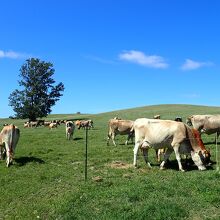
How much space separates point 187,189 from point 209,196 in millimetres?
1086

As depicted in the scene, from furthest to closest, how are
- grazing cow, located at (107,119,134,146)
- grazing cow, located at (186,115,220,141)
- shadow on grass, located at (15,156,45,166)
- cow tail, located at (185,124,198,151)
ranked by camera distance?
grazing cow, located at (107,119,134,146)
grazing cow, located at (186,115,220,141)
shadow on grass, located at (15,156,45,166)
cow tail, located at (185,124,198,151)

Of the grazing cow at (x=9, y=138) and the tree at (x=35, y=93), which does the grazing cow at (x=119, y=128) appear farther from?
the tree at (x=35, y=93)

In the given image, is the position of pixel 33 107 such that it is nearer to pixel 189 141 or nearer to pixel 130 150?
pixel 130 150

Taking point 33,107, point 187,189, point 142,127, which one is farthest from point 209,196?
point 33,107

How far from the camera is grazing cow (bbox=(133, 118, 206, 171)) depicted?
728 inches

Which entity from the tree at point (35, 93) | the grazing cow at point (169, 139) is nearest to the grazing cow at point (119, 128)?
the grazing cow at point (169, 139)

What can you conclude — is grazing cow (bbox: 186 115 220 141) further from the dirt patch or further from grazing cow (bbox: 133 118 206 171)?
the dirt patch

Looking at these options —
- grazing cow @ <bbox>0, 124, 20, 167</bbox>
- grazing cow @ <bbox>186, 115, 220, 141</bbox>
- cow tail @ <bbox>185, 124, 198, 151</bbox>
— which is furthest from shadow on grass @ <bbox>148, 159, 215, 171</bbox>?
grazing cow @ <bbox>186, 115, 220, 141</bbox>

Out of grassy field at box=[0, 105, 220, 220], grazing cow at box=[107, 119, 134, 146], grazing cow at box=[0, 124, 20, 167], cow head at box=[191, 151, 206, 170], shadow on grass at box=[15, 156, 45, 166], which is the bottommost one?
grassy field at box=[0, 105, 220, 220]

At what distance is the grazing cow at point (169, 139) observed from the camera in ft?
60.6

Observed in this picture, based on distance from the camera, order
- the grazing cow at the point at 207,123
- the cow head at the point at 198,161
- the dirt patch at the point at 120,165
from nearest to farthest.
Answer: the cow head at the point at 198,161
the dirt patch at the point at 120,165
the grazing cow at the point at 207,123

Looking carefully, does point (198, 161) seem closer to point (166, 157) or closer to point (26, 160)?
point (166, 157)

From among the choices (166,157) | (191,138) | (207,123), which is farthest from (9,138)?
(207,123)

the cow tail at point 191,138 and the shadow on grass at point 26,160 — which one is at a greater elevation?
the cow tail at point 191,138
